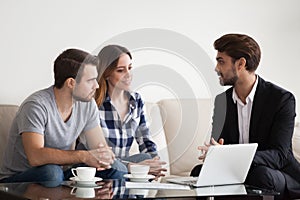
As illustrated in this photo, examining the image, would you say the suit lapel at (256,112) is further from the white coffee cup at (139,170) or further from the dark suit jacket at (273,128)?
the white coffee cup at (139,170)

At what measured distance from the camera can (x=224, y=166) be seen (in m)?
2.73

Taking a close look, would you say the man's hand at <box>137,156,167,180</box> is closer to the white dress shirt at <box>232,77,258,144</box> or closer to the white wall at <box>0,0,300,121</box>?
the white wall at <box>0,0,300,121</box>

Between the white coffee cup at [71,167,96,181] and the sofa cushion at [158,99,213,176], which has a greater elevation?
the white coffee cup at [71,167,96,181]

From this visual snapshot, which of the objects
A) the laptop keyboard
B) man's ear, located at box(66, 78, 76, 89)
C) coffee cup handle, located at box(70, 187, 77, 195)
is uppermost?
man's ear, located at box(66, 78, 76, 89)

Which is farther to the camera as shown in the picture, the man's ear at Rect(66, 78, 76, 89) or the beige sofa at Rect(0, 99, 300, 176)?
the beige sofa at Rect(0, 99, 300, 176)

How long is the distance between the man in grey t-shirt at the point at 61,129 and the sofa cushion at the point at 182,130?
1.95ft

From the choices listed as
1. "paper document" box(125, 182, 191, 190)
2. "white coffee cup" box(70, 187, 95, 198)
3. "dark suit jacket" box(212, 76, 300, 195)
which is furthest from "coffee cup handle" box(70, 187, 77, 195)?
"dark suit jacket" box(212, 76, 300, 195)

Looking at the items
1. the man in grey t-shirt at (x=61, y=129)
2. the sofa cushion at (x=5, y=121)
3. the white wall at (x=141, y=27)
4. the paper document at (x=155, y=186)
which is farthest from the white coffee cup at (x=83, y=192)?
the sofa cushion at (x=5, y=121)

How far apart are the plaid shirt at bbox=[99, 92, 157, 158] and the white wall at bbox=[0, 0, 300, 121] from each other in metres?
0.20

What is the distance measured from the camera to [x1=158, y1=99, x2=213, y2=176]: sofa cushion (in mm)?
3658

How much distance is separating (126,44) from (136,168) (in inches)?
24.1

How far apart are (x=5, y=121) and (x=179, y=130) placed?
1.00 metres

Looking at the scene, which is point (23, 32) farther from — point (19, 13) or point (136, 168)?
point (136, 168)

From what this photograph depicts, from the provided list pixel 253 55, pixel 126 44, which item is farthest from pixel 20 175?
pixel 253 55
